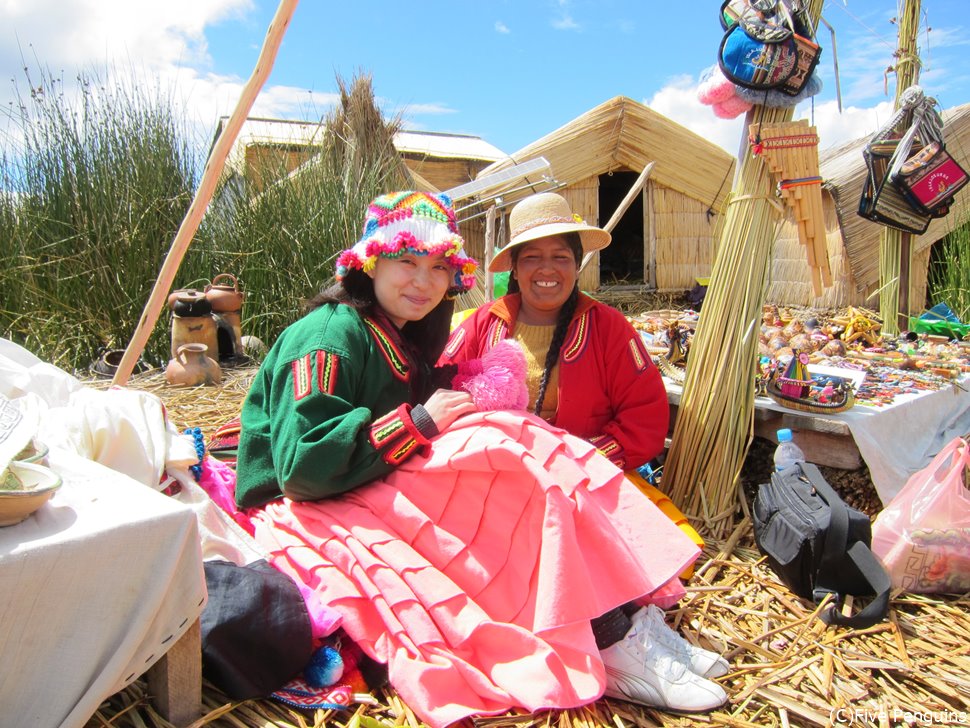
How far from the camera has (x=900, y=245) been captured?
189 inches

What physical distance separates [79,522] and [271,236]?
5219 millimetres

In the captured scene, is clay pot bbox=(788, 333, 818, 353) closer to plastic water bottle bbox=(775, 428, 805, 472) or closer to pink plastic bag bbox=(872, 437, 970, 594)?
plastic water bottle bbox=(775, 428, 805, 472)

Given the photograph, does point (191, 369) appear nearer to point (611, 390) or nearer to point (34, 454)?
point (611, 390)

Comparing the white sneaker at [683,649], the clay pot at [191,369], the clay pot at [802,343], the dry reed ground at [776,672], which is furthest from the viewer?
the clay pot at [191,369]

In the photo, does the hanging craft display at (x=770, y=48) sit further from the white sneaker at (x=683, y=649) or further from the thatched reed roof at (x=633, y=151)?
the thatched reed roof at (x=633, y=151)

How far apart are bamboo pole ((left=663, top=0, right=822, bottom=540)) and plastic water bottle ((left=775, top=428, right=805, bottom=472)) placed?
0.50 ft

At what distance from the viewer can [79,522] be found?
4.09 feet

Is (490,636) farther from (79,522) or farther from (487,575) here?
(79,522)

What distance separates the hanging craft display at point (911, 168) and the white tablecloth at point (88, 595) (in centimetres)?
450

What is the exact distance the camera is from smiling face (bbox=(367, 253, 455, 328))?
1.99 metres

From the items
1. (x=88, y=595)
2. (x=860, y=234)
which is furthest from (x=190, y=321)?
(x=860, y=234)

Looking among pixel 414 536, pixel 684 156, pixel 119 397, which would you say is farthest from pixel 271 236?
pixel 684 156

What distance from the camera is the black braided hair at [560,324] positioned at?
8.44 ft

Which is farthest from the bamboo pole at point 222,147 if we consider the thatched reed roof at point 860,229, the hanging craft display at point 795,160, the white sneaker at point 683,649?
the thatched reed roof at point 860,229
